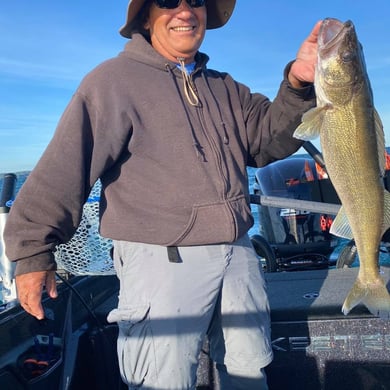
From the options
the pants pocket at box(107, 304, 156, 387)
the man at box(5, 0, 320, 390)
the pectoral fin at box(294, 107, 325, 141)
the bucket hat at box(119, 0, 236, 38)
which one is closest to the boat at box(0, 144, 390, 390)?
the man at box(5, 0, 320, 390)

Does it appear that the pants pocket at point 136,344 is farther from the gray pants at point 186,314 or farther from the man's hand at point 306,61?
the man's hand at point 306,61

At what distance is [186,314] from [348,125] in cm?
126

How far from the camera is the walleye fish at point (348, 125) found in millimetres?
2334

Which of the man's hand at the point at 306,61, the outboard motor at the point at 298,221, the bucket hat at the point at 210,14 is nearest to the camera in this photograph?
the man's hand at the point at 306,61

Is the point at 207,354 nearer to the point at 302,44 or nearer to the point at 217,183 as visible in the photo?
the point at 217,183

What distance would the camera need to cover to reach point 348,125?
7.73 ft

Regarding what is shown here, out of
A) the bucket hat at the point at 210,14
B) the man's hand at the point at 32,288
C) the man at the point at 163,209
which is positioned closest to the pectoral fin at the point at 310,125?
the man at the point at 163,209

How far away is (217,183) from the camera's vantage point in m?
2.34

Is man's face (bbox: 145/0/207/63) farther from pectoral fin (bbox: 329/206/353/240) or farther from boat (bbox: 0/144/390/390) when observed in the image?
pectoral fin (bbox: 329/206/353/240)

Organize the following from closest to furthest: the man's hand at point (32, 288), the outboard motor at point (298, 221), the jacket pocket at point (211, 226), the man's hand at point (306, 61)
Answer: the man's hand at point (32, 288)
the jacket pocket at point (211, 226)
the man's hand at point (306, 61)
the outboard motor at point (298, 221)

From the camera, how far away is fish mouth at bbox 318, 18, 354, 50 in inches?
90.4

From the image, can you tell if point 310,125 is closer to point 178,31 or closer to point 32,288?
point 178,31

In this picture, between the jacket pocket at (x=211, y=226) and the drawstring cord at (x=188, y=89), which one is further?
the drawstring cord at (x=188, y=89)

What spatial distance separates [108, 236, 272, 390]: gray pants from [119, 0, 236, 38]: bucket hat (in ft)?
4.31
